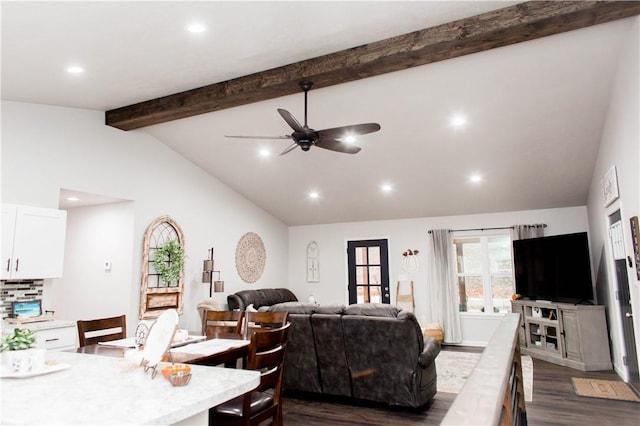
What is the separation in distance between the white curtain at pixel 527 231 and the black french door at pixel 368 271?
2514mm

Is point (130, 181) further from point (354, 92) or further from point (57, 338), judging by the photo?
point (354, 92)

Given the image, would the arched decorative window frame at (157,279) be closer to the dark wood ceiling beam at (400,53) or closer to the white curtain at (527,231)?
the dark wood ceiling beam at (400,53)

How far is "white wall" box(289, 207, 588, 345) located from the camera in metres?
7.59

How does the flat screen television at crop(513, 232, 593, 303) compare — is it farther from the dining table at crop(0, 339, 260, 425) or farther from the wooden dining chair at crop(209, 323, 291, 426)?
the dining table at crop(0, 339, 260, 425)

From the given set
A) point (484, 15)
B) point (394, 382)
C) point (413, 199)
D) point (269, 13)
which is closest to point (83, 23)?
point (269, 13)

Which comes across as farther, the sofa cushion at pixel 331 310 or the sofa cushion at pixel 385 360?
the sofa cushion at pixel 331 310

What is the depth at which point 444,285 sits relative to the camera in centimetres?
805

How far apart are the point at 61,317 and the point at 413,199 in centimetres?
607

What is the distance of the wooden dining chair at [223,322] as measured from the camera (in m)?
3.75

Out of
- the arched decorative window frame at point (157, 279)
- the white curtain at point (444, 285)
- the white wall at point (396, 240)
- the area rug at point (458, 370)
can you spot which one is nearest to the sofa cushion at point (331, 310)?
the area rug at point (458, 370)

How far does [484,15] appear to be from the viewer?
349 centimetres

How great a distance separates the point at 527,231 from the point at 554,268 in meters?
1.19

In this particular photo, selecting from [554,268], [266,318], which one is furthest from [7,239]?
[554,268]

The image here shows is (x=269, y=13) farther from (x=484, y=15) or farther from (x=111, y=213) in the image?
(x=111, y=213)
